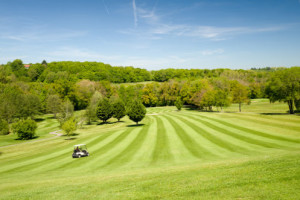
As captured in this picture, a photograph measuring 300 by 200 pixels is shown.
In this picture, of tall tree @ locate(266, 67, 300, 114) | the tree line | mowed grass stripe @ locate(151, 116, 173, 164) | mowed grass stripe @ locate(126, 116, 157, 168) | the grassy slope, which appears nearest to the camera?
the grassy slope

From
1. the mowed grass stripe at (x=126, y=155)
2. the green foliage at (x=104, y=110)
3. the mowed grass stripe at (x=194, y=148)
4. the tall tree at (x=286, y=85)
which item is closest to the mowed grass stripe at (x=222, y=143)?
the mowed grass stripe at (x=194, y=148)

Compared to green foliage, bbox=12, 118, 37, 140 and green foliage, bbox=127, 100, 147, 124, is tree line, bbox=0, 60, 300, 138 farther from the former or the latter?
green foliage, bbox=12, 118, 37, 140

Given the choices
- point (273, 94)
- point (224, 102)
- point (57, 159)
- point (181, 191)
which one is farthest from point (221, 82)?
point (181, 191)

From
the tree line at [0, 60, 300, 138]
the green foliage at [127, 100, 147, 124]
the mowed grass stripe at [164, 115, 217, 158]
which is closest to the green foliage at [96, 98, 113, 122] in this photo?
the tree line at [0, 60, 300, 138]

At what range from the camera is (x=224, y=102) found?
78.4m

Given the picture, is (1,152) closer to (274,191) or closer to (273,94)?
(274,191)

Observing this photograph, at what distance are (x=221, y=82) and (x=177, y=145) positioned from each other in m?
104

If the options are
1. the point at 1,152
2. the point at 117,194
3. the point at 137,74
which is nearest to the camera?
the point at 117,194

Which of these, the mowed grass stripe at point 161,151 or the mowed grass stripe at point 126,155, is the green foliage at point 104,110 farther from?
the mowed grass stripe at point 161,151

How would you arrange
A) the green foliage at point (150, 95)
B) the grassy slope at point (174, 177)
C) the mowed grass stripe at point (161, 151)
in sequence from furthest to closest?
the green foliage at point (150, 95)
the mowed grass stripe at point (161, 151)
the grassy slope at point (174, 177)

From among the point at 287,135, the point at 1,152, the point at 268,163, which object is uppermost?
the point at 268,163

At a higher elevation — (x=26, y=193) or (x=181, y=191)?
(x=181, y=191)

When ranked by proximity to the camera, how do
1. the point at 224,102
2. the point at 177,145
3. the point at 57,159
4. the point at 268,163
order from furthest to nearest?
the point at 224,102, the point at 177,145, the point at 57,159, the point at 268,163

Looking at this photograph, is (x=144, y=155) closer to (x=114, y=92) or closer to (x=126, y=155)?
(x=126, y=155)
